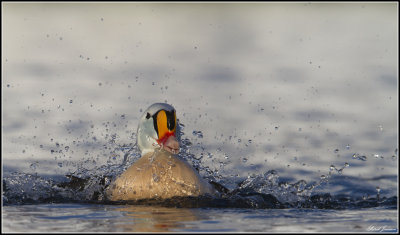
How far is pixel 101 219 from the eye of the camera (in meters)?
5.69

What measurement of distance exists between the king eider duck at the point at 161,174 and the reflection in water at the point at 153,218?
46cm

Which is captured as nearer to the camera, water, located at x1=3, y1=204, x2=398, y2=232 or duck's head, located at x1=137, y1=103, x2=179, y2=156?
water, located at x1=3, y1=204, x2=398, y2=232

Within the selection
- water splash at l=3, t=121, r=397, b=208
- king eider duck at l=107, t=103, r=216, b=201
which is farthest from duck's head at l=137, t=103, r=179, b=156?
water splash at l=3, t=121, r=397, b=208

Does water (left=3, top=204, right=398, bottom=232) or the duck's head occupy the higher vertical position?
the duck's head

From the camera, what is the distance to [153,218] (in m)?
5.73

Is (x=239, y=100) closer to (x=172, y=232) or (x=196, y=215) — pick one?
(x=196, y=215)

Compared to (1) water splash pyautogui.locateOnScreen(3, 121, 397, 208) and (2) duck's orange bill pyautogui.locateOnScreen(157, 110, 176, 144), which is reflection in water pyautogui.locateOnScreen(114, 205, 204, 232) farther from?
(2) duck's orange bill pyautogui.locateOnScreen(157, 110, 176, 144)

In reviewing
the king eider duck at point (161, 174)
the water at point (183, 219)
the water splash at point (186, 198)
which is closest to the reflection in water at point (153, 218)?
the water at point (183, 219)

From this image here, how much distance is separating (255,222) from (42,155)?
4.88 m

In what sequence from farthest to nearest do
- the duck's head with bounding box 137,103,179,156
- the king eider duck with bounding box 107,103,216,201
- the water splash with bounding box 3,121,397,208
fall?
1. the duck's head with bounding box 137,103,179,156
2. the king eider duck with bounding box 107,103,216,201
3. the water splash with bounding box 3,121,397,208

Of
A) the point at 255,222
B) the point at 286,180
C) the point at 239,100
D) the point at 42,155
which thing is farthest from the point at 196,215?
the point at 239,100

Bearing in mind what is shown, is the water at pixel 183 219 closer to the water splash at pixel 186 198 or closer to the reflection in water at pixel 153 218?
the reflection in water at pixel 153 218

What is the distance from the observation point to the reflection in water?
525 centimetres

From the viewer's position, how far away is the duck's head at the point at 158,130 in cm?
751
